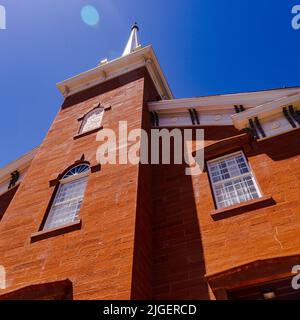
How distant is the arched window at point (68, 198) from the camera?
8891 mm

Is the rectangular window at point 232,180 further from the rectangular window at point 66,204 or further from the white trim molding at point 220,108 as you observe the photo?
the rectangular window at point 66,204

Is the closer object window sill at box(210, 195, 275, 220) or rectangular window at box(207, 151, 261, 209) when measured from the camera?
window sill at box(210, 195, 275, 220)

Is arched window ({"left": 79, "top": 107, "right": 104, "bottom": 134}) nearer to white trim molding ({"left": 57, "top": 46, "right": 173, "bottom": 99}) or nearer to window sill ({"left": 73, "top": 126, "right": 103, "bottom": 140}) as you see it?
window sill ({"left": 73, "top": 126, "right": 103, "bottom": 140})

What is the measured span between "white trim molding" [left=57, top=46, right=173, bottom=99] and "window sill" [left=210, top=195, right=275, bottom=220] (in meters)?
9.12

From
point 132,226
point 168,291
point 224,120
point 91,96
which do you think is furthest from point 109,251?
point 91,96

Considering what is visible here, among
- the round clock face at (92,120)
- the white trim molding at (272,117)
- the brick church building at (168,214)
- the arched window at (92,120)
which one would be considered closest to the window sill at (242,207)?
the brick church building at (168,214)

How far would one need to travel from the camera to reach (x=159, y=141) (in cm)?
1147

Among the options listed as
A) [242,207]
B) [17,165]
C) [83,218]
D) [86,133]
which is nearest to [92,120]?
[86,133]

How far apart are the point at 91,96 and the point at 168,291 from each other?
33.9 ft

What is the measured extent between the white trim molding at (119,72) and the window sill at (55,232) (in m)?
9.13

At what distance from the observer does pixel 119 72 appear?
15.5 metres

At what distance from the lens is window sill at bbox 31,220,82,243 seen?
805 centimetres

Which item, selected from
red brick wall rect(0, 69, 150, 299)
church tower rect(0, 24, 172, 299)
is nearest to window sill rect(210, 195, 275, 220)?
church tower rect(0, 24, 172, 299)
